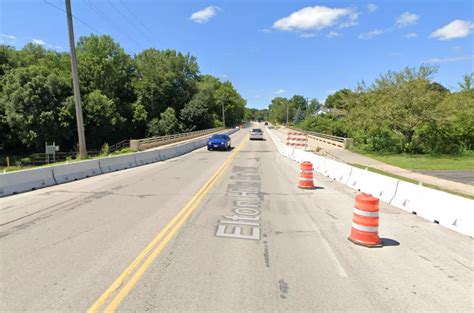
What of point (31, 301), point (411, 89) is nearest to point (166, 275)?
point (31, 301)

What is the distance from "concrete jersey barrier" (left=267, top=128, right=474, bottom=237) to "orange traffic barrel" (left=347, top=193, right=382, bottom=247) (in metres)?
2.59

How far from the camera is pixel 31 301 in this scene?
391 cm

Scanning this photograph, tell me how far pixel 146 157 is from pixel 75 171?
7904 mm

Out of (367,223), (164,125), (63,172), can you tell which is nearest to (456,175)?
(367,223)

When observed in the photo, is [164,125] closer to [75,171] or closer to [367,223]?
[75,171]

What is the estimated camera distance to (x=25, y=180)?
1135 cm

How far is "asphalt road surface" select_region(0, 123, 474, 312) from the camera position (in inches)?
161

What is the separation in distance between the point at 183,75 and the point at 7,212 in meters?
74.7

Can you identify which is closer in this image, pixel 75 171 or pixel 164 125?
pixel 75 171

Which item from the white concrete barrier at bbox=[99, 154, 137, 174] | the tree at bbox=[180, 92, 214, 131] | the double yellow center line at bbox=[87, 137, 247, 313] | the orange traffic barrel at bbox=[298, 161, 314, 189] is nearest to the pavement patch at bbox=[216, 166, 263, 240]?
the double yellow center line at bbox=[87, 137, 247, 313]

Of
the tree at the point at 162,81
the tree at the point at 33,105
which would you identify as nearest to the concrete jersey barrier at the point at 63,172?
the tree at the point at 33,105

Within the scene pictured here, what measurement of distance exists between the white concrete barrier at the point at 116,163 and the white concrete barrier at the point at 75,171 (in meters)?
0.57

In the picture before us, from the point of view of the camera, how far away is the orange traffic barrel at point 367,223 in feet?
20.5

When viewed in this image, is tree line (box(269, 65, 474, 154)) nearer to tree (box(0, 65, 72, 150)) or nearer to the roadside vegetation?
the roadside vegetation
